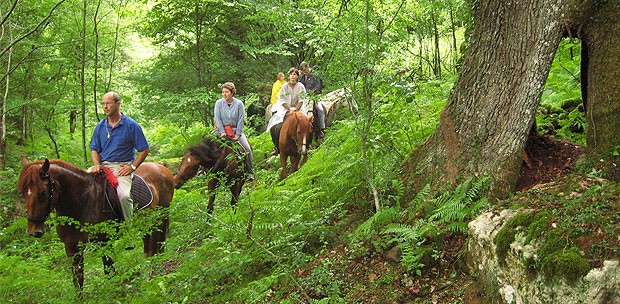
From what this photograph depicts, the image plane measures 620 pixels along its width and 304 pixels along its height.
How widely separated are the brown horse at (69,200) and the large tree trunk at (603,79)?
429cm

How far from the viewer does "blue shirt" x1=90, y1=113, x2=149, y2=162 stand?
6.00 m

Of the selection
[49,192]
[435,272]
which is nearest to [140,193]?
[49,192]

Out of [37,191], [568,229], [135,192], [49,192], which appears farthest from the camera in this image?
[135,192]

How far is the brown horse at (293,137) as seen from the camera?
33.1 feet

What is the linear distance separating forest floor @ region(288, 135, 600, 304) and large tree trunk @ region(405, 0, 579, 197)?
299mm

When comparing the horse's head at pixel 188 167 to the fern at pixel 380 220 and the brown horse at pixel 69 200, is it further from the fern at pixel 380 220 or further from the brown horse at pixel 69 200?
the fern at pixel 380 220

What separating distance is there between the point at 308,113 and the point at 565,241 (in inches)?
338

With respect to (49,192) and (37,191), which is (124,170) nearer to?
(49,192)

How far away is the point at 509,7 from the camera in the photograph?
405 cm

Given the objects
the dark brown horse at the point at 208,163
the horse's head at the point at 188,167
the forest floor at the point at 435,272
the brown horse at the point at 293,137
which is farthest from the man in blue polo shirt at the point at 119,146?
the brown horse at the point at 293,137

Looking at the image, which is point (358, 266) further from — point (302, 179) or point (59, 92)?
point (59, 92)

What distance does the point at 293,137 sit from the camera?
1012cm

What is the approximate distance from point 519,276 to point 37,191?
4988 mm

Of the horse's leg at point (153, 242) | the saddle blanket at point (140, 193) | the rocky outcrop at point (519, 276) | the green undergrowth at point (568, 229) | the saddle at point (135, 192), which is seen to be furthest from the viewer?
the horse's leg at point (153, 242)
